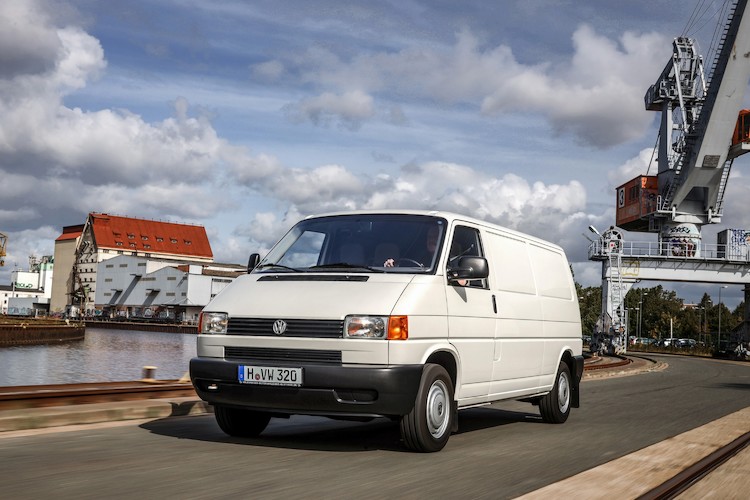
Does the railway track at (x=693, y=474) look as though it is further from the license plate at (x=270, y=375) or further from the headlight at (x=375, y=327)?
the license plate at (x=270, y=375)

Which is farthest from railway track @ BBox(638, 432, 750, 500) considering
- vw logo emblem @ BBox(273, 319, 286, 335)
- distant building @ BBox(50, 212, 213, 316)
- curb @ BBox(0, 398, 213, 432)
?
distant building @ BBox(50, 212, 213, 316)

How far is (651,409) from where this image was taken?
1310 cm

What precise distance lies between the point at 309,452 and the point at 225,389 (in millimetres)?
884

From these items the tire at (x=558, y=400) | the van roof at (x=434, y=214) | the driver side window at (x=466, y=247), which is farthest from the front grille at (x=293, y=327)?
the tire at (x=558, y=400)

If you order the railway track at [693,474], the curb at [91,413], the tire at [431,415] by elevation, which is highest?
the tire at [431,415]

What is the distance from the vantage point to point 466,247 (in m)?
8.25

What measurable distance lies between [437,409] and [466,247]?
5.75ft

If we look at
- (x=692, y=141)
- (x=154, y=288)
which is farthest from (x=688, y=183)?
(x=154, y=288)

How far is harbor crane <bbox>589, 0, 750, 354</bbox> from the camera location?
57.3m

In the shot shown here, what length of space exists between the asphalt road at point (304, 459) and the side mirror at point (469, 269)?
154cm

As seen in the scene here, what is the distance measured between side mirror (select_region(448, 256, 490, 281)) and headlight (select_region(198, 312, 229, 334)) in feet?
6.63

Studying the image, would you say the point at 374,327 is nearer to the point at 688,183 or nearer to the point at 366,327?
the point at 366,327

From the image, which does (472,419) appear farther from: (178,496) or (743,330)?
(743,330)

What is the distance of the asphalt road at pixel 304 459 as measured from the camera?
17.4ft
